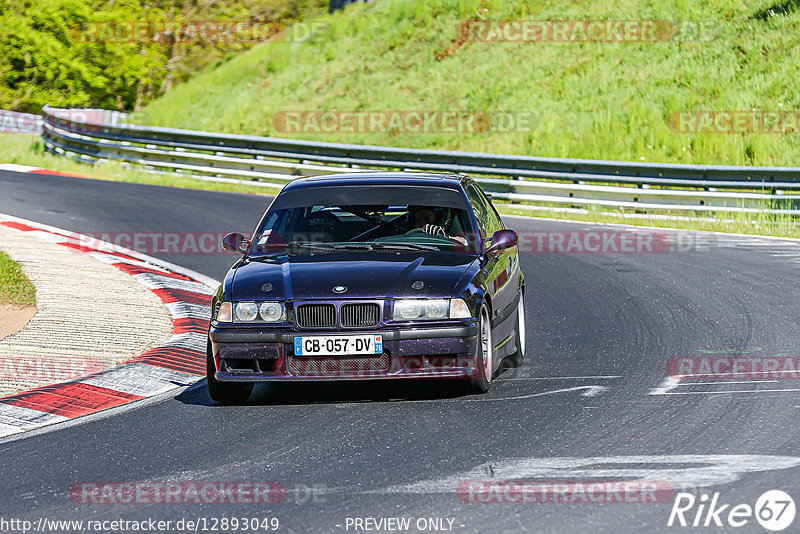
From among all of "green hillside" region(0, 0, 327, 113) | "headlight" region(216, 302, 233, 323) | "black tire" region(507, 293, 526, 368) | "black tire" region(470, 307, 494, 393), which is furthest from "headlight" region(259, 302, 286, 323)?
"green hillside" region(0, 0, 327, 113)

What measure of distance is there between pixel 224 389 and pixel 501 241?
2.29 m

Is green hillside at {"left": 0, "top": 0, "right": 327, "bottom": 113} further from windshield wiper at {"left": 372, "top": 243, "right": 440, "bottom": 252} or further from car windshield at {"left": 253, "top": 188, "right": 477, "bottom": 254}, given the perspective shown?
windshield wiper at {"left": 372, "top": 243, "right": 440, "bottom": 252}

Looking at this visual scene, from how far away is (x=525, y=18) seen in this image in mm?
40000

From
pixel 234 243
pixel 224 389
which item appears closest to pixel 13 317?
pixel 234 243

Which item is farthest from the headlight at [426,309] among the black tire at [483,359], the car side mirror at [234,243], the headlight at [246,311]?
the car side mirror at [234,243]

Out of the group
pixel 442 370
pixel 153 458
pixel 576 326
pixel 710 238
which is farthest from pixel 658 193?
pixel 153 458

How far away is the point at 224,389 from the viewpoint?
305 inches

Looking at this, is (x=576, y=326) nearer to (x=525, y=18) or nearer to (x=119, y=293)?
(x=119, y=293)

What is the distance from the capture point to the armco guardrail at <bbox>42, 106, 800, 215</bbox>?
19.9 meters

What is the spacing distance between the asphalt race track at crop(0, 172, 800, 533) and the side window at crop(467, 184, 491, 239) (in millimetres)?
1090

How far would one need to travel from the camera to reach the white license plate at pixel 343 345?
731 centimetres

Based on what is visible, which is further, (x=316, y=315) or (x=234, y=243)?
(x=234, y=243)

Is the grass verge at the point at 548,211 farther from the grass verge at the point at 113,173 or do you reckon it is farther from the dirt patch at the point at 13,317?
the dirt patch at the point at 13,317

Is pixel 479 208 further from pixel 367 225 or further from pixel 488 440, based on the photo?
pixel 488 440
